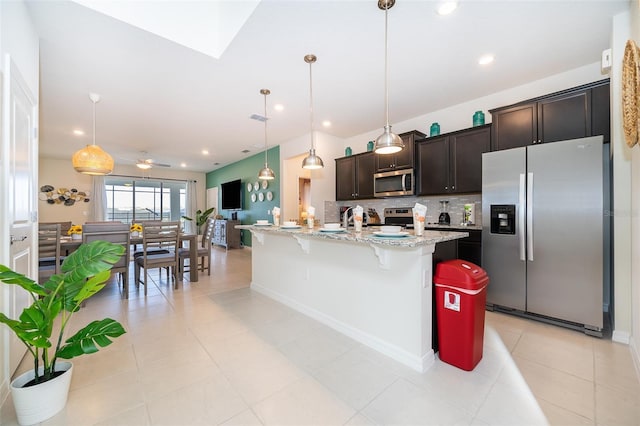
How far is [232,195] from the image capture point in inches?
318

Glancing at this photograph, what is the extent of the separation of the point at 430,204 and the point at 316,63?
9.42 ft

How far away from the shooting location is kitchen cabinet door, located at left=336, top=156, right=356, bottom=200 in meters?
5.21

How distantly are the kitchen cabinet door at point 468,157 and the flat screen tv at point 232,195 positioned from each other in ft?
19.6

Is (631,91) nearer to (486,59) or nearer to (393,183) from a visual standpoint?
(486,59)

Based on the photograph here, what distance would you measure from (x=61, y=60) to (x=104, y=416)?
132 inches

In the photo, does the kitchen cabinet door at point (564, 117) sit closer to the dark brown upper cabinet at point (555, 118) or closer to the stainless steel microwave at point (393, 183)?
the dark brown upper cabinet at point (555, 118)

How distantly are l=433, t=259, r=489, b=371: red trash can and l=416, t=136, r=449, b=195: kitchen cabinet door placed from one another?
220cm

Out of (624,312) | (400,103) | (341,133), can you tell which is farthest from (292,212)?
(624,312)

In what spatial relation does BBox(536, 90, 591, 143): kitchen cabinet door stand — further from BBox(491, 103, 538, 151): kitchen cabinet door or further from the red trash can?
the red trash can

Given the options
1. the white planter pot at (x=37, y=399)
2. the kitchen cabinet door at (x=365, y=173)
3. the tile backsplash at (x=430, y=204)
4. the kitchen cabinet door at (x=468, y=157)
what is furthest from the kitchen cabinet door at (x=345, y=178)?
the white planter pot at (x=37, y=399)

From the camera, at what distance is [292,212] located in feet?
20.4

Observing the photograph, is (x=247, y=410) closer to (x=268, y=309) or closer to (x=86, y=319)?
(x=268, y=309)

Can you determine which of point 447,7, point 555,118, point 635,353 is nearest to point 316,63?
point 447,7

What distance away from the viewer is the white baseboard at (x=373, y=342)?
187 centimetres
